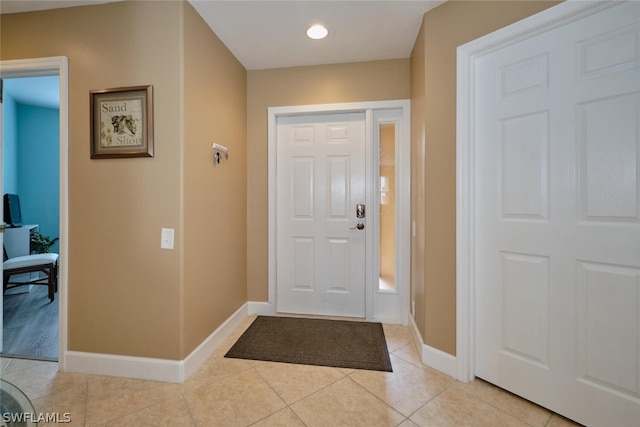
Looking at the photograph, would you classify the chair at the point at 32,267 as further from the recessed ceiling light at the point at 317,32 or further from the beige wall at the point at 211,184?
the recessed ceiling light at the point at 317,32

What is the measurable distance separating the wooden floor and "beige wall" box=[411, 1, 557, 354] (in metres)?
2.70

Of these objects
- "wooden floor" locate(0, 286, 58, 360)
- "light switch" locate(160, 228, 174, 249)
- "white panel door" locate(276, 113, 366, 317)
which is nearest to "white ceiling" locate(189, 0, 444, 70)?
"white panel door" locate(276, 113, 366, 317)

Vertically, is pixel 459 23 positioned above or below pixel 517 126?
above

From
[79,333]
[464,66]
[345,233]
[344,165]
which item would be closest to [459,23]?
[464,66]

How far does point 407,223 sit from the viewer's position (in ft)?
8.30

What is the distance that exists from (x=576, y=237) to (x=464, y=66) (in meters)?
1.14

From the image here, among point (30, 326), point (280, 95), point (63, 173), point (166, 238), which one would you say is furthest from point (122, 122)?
point (30, 326)

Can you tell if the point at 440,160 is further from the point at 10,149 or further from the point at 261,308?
the point at 10,149

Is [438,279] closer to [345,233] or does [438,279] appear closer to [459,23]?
[345,233]

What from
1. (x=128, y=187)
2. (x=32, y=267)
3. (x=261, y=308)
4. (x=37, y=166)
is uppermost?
(x=37, y=166)

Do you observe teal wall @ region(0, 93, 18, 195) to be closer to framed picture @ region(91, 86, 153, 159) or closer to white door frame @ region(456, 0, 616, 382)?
framed picture @ region(91, 86, 153, 159)

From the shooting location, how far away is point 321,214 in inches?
107

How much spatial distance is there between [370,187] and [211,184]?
4.63 feet

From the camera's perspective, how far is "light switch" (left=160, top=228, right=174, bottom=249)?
5.63ft
